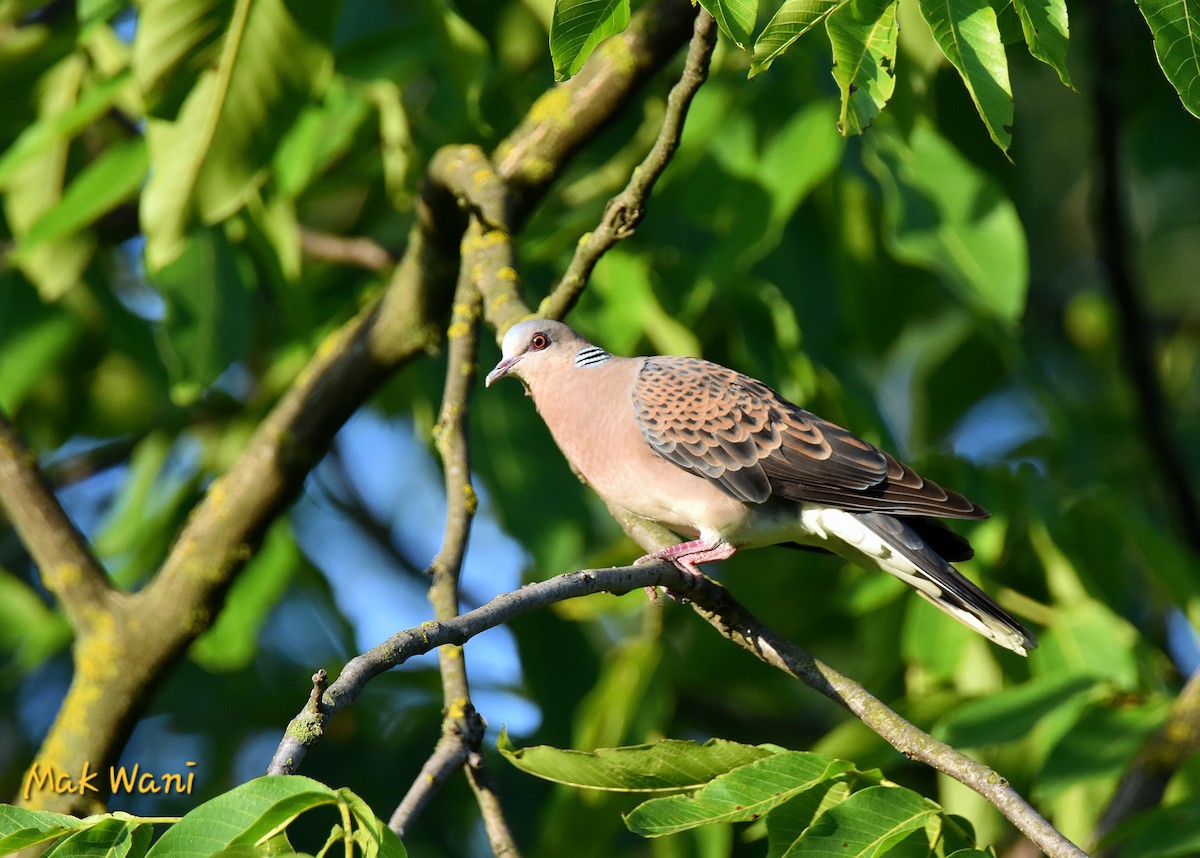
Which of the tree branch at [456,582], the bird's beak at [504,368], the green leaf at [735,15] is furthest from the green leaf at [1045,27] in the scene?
the bird's beak at [504,368]

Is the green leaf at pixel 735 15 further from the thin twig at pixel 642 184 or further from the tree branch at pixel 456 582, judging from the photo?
the tree branch at pixel 456 582

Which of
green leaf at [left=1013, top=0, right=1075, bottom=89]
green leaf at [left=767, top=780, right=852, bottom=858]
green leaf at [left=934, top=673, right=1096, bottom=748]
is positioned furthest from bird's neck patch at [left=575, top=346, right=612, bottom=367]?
green leaf at [left=1013, top=0, right=1075, bottom=89]

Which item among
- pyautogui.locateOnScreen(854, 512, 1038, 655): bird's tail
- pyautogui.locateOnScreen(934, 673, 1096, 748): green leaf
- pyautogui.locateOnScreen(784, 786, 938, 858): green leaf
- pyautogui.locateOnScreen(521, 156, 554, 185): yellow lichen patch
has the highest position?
pyautogui.locateOnScreen(521, 156, 554, 185): yellow lichen patch

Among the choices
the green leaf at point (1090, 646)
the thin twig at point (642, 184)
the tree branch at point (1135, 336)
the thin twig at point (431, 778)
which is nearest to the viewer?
the thin twig at point (431, 778)

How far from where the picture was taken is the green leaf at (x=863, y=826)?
76.9 inches

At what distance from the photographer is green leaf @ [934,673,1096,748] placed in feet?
10.1

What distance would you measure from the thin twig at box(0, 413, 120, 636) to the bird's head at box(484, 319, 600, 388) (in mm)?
1174

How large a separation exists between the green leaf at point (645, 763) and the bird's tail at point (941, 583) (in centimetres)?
99

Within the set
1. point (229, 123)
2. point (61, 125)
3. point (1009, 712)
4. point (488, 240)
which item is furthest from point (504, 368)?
point (1009, 712)

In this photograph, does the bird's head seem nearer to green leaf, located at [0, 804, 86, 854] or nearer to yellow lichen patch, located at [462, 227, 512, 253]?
yellow lichen patch, located at [462, 227, 512, 253]

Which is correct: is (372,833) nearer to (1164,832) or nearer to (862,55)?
(862,55)

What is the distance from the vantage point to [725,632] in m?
2.70

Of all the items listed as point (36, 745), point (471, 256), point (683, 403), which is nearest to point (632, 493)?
point (683, 403)

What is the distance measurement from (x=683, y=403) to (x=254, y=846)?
6.40ft
